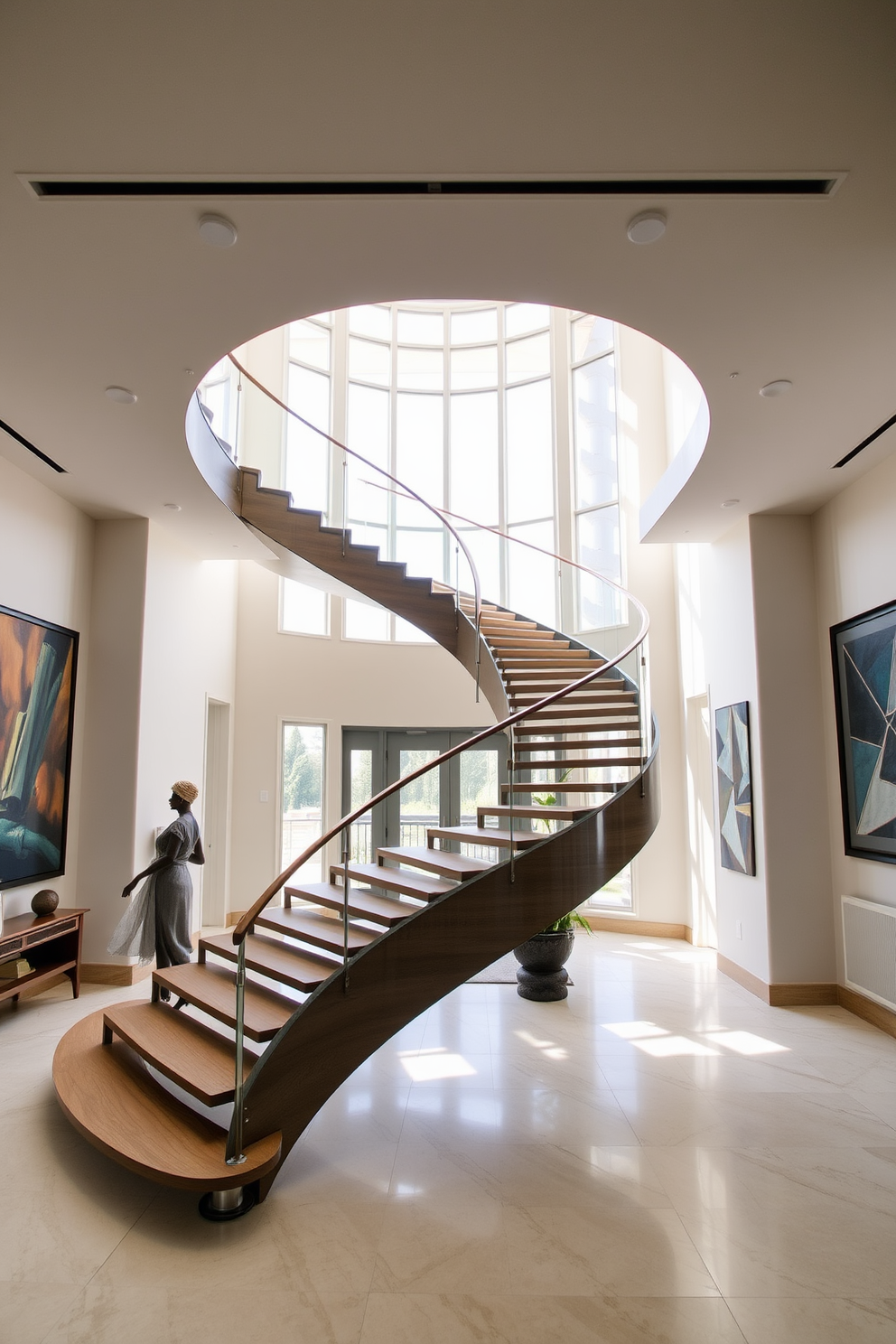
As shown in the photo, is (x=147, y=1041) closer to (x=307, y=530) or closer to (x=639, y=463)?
(x=307, y=530)

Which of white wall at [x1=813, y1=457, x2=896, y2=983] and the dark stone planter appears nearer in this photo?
white wall at [x1=813, y1=457, x2=896, y2=983]

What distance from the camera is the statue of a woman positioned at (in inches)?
218

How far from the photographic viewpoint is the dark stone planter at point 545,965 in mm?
6262

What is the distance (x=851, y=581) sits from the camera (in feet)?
19.5

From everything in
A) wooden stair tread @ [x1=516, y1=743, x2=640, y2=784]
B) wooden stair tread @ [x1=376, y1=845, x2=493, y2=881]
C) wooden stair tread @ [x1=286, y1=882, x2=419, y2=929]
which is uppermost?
wooden stair tread @ [x1=516, y1=743, x2=640, y2=784]

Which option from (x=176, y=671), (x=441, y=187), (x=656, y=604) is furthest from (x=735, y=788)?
(x=441, y=187)

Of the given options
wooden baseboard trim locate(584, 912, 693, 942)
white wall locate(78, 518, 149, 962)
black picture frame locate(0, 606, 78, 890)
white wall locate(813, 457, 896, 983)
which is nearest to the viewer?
white wall locate(813, 457, 896, 983)

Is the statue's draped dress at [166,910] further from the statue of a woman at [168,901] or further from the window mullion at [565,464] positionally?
the window mullion at [565,464]

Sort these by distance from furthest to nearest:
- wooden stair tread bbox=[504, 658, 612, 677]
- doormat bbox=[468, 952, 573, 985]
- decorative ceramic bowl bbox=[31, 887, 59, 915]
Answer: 1. doormat bbox=[468, 952, 573, 985]
2. wooden stair tread bbox=[504, 658, 612, 677]
3. decorative ceramic bowl bbox=[31, 887, 59, 915]

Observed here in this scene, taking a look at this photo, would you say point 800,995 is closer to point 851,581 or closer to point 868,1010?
point 868,1010

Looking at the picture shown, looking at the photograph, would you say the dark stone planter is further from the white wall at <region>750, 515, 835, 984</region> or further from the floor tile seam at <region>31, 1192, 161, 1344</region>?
the floor tile seam at <region>31, 1192, 161, 1344</region>

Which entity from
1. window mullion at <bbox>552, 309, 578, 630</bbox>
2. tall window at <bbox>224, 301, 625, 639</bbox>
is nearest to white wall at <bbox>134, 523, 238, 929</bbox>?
tall window at <bbox>224, 301, 625, 639</bbox>

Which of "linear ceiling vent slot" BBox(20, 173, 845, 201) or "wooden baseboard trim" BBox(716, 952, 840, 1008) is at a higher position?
"linear ceiling vent slot" BBox(20, 173, 845, 201)

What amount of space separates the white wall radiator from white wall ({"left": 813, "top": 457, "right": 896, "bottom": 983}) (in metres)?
0.12
